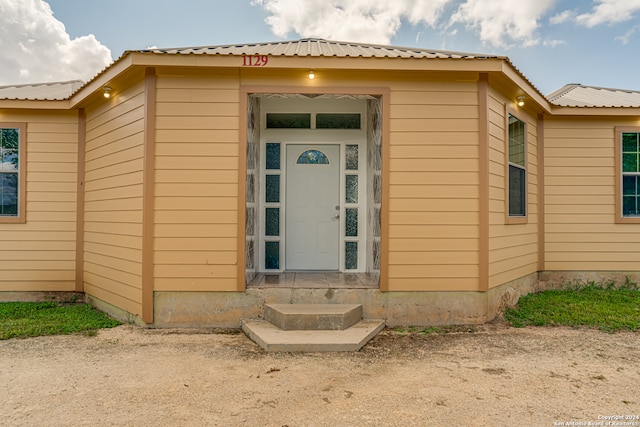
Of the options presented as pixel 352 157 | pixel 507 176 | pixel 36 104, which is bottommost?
pixel 507 176

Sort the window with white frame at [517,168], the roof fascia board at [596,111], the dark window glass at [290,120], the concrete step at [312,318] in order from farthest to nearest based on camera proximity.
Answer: the roof fascia board at [596,111]
the dark window glass at [290,120]
the window with white frame at [517,168]
the concrete step at [312,318]

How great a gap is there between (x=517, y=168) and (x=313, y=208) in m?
2.99

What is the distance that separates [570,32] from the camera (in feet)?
40.8

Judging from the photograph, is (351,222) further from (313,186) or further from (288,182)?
(288,182)

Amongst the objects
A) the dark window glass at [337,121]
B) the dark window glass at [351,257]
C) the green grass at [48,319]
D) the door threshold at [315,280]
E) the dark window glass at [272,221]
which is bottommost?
the green grass at [48,319]

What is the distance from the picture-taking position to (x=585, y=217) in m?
5.80

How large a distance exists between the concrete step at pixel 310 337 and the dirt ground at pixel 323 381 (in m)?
0.09

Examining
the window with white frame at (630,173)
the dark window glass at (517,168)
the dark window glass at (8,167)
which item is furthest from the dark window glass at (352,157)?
the dark window glass at (8,167)

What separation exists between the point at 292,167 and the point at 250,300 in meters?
2.19

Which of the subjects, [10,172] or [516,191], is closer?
[516,191]

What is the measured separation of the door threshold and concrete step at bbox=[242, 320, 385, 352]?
0.50 m

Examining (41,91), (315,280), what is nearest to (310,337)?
(315,280)

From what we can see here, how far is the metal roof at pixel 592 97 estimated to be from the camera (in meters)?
6.03

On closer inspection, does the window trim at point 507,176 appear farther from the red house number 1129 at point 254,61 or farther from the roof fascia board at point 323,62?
the red house number 1129 at point 254,61
